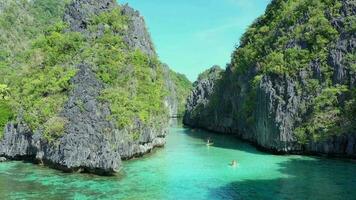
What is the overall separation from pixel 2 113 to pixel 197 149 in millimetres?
20114

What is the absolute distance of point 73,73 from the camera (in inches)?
1545

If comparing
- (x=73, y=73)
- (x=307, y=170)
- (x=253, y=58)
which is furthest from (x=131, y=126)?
(x=253, y=58)

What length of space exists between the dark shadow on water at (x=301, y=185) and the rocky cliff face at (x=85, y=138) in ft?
27.9

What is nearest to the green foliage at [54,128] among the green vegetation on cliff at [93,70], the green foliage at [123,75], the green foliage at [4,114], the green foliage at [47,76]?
the green vegetation on cliff at [93,70]

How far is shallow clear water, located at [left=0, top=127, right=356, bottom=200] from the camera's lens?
26.9 m

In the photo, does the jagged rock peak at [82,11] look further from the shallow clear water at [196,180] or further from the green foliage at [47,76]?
the shallow clear water at [196,180]

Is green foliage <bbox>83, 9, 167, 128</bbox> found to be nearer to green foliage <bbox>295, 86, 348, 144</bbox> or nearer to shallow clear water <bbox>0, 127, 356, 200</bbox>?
shallow clear water <bbox>0, 127, 356, 200</bbox>

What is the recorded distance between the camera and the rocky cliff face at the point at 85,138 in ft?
103

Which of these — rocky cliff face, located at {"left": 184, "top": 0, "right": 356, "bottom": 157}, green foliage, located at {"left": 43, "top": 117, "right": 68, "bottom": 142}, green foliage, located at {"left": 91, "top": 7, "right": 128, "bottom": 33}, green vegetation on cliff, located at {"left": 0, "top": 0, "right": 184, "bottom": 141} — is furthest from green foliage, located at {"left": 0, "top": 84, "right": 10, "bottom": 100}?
rocky cliff face, located at {"left": 184, "top": 0, "right": 356, "bottom": 157}

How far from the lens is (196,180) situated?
31.5 m

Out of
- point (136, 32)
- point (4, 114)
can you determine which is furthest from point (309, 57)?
point (4, 114)

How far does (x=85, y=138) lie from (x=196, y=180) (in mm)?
8263

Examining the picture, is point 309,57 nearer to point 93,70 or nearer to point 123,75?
point 123,75

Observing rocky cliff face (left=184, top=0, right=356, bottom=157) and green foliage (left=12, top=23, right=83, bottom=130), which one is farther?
rocky cliff face (left=184, top=0, right=356, bottom=157)
